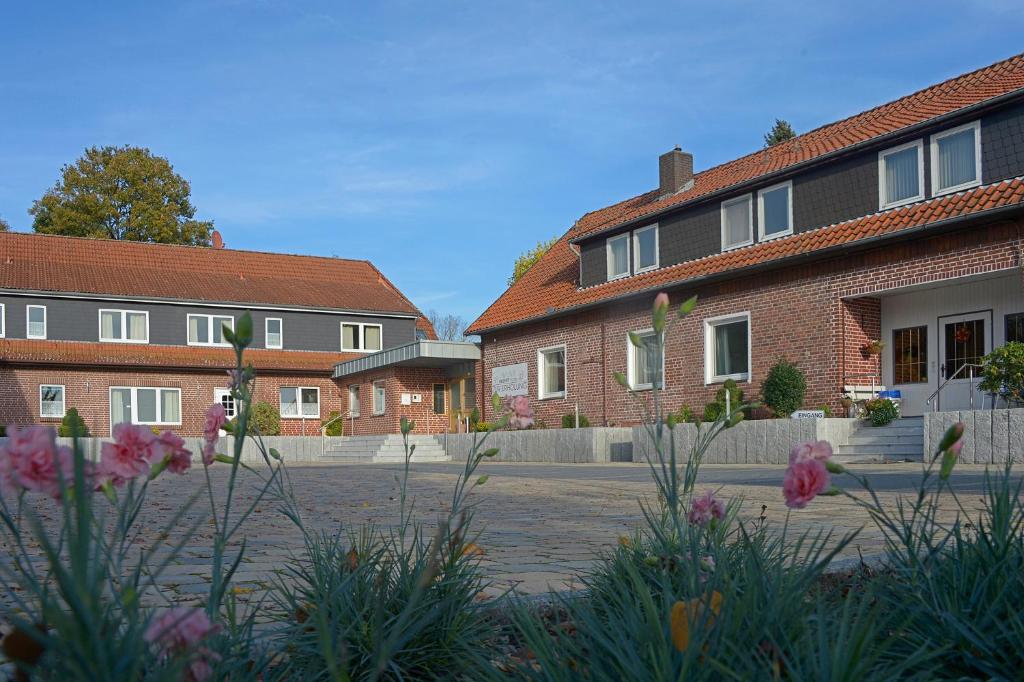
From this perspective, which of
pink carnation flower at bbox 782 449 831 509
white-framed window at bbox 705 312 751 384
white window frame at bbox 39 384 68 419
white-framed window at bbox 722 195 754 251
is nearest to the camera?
pink carnation flower at bbox 782 449 831 509

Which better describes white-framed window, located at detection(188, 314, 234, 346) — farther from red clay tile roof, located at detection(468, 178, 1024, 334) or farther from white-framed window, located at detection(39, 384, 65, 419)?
red clay tile roof, located at detection(468, 178, 1024, 334)

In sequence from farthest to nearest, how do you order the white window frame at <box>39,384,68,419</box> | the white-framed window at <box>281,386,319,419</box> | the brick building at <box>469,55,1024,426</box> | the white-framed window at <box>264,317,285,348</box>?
1. the white-framed window at <box>264,317,285,348</box>
2. the white-framed window at <box>281,386,319,419</box>
3. the white window frame at <box>39,384,68,419</box>
4. the brick building at <box>469,55,1024,426</box>

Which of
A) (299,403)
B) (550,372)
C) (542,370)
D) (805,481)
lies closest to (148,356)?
(299,403)

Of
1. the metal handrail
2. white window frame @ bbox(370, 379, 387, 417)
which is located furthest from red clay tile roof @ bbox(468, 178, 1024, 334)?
white window frame @ bbox(370, 379, 387, 417)

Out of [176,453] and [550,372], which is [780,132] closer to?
[550,372]

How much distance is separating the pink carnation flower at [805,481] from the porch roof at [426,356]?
27.0m

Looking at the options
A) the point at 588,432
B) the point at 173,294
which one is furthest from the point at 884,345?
the point at 173,294

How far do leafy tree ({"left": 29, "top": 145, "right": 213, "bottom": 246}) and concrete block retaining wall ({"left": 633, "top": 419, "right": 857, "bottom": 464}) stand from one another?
105 feet

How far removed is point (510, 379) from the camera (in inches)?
1039

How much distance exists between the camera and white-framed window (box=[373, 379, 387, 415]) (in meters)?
33.1

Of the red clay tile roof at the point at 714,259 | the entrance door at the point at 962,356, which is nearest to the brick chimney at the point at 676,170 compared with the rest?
the red clay tile roof at the point at 714,259

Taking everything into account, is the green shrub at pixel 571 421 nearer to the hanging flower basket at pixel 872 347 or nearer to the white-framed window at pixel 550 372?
the white-framed window at pixel 550 372

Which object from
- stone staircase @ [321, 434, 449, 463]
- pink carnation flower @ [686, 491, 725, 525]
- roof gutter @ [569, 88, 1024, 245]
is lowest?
stone staircase @ [321, 434, 449, 463]

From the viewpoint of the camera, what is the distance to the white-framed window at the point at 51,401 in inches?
1266
